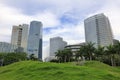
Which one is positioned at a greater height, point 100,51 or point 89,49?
point 89,49

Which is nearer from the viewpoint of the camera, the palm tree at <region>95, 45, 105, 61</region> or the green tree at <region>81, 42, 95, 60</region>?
the green tree at <region>81, 42, 95, 60</region>

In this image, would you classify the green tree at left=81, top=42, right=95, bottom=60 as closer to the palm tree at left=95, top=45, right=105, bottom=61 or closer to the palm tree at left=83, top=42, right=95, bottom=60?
the palm tree at left=83, top=42, right=95, bottom=60

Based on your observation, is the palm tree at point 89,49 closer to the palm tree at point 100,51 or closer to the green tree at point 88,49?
the green tree at point 88,49

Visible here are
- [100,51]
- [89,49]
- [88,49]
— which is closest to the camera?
[89,49]

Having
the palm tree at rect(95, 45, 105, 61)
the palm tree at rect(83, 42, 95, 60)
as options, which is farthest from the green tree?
the palm tree at rect(95, 45, 105, 61)

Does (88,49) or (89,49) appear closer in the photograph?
(89,49)

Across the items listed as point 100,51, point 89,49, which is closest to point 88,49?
point 89,49

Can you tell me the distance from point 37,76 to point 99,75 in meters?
10.9

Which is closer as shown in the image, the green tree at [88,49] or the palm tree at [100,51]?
the green tree at [88,49]

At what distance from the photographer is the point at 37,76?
3391 cm

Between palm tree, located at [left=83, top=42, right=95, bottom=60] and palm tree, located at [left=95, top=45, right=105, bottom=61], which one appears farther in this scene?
palm tree, located at [left=95, top=45, right=105, bottom=61]

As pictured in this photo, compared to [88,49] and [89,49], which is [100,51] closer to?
[89,49]

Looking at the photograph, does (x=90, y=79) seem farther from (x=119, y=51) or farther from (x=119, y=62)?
(x=119, y=62)

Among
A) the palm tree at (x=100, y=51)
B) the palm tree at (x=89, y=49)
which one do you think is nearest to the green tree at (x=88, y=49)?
the palm tree at (x=89, y=49)
